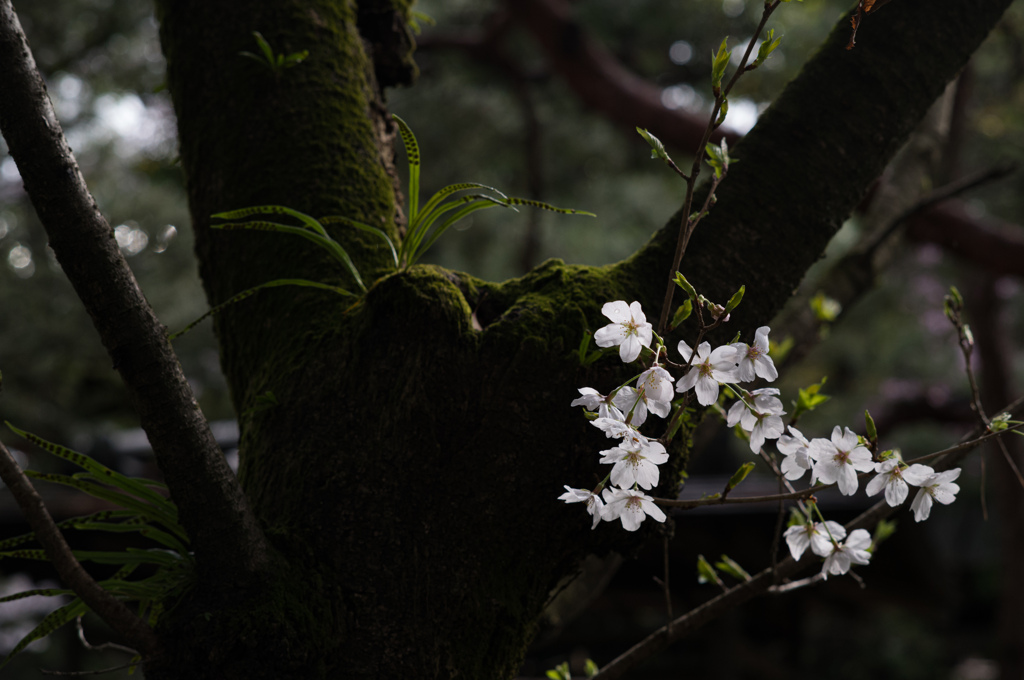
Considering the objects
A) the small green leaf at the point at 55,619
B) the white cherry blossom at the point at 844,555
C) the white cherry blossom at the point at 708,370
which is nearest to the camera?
the white cherry blossom at the point at 708,370

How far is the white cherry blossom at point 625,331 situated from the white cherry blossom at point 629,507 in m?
0.13

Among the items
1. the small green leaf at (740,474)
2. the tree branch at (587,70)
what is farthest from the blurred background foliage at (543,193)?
the small green leaf at (740,474)

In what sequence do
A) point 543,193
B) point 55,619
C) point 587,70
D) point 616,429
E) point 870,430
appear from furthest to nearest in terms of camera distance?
point 543,193 → point 587,70 → point 55,619 → point 870,430 → point 616,429

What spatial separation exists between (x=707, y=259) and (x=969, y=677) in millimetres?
8853

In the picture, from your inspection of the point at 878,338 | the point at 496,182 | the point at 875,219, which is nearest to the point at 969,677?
the point at 878,338

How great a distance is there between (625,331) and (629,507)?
0.17 m

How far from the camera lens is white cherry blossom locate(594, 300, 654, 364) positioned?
0.60 m

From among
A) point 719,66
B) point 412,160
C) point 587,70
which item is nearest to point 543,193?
point 587,70

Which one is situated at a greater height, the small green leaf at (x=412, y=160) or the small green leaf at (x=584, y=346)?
the small green leaf at (x=412, y=160)

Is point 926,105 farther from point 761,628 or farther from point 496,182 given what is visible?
point 761,628

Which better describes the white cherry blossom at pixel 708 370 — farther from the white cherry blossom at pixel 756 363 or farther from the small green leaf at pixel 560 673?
the small green leaf at pixel 560 673

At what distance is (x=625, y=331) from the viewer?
609mm

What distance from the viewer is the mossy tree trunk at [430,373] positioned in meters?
0.70

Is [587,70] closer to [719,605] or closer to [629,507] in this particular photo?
[719,605]
